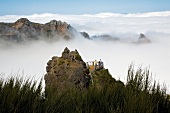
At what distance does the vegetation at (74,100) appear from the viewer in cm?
613

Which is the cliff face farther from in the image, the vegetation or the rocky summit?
the vegetation

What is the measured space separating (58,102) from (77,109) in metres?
0.55

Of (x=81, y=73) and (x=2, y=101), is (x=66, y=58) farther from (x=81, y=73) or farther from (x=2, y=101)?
(x=2, y=101)

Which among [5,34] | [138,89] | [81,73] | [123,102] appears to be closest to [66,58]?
[81,73]

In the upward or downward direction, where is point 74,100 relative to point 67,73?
upward

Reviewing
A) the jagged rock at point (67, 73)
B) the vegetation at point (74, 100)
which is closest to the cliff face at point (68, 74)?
the jagged rock at point (67, 73)

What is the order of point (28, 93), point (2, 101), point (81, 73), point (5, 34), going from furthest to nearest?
point (5, 34), point (81, 73), point (28, 93), point (2, 101)

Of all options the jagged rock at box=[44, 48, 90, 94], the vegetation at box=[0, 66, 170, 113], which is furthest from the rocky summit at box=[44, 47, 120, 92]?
the vegetation at box=[0, 66, 170, 113]

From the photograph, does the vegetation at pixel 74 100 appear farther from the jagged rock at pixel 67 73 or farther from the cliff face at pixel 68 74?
the jagged rock at pixel 67 73

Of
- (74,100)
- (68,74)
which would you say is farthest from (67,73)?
(74,100)

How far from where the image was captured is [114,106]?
7230 millimetres

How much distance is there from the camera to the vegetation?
613 centimetres

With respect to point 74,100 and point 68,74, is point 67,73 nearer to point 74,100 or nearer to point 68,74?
point 68,74

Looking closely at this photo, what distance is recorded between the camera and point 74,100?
7223 mm
